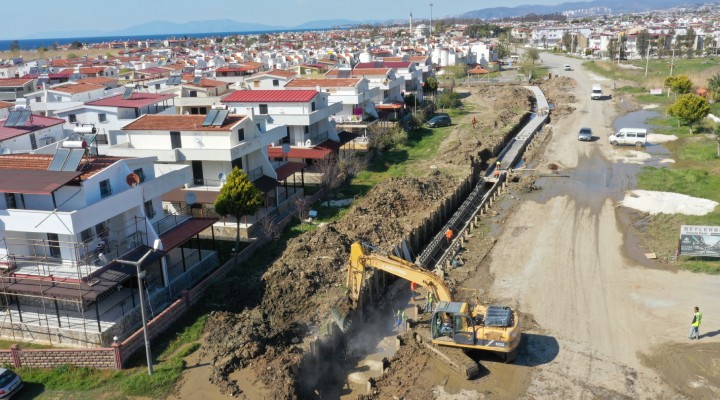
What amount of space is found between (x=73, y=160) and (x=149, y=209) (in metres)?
5.12

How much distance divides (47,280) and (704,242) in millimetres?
31719

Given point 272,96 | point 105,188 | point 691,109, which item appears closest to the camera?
point 105,188

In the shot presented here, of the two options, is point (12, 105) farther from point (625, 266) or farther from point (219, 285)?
point (625, 266)

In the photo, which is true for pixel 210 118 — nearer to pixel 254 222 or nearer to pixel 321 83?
pixel 254 222

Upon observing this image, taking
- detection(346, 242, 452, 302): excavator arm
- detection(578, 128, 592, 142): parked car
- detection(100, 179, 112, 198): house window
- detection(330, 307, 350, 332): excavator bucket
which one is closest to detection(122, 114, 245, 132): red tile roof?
detection(100, 179, 112, 198): house window

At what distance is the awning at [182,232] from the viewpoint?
93.6 ft

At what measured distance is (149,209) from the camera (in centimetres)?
3055

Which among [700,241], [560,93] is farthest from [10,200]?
[560,93]

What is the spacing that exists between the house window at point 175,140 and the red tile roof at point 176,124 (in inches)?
14.5

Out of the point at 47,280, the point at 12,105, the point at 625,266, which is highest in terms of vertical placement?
the point at 12,105

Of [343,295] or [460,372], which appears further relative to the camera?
[343,295]

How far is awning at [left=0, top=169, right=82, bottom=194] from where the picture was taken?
80.2 ft

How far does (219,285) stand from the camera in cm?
2911

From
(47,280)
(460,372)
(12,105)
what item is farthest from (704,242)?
(12,105)
